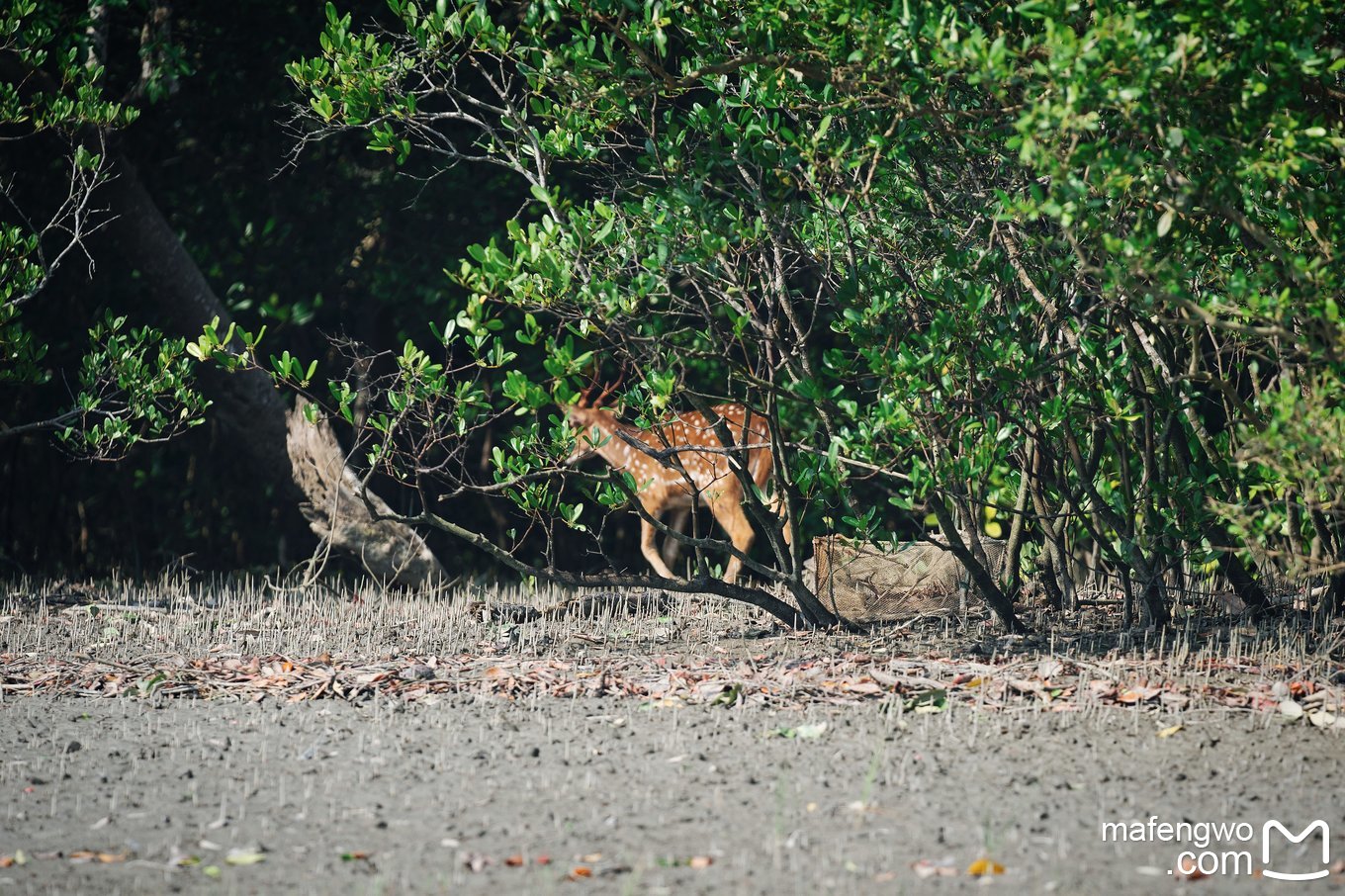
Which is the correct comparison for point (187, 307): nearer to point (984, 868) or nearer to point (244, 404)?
point (244, 404)

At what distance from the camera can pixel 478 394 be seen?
593cm

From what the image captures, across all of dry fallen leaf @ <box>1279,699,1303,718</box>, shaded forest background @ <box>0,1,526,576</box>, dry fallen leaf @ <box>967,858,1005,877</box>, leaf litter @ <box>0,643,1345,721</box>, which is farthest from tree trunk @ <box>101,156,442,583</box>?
dry fallen leaf @ <box>967,858,1005,877</box>

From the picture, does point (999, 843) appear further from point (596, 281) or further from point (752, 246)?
point (752, 246)

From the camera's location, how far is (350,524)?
923 centimetres

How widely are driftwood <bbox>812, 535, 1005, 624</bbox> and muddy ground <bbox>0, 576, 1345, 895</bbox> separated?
0.90 meters

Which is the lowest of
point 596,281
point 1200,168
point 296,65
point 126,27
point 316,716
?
point 316,716

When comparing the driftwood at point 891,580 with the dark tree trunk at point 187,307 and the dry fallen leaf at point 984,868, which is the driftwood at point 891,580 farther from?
the dark tree trunk at point 187,307

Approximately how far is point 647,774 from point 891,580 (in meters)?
3.48

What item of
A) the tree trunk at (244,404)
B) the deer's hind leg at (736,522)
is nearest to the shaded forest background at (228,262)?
the tree trunk at (244,404)

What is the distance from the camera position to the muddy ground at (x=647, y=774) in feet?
11.6

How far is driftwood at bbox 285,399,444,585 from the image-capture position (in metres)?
9.21

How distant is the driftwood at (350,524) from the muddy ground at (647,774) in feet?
9.07

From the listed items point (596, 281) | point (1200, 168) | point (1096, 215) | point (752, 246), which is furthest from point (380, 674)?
point (1200, 168)

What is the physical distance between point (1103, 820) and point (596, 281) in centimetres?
277
